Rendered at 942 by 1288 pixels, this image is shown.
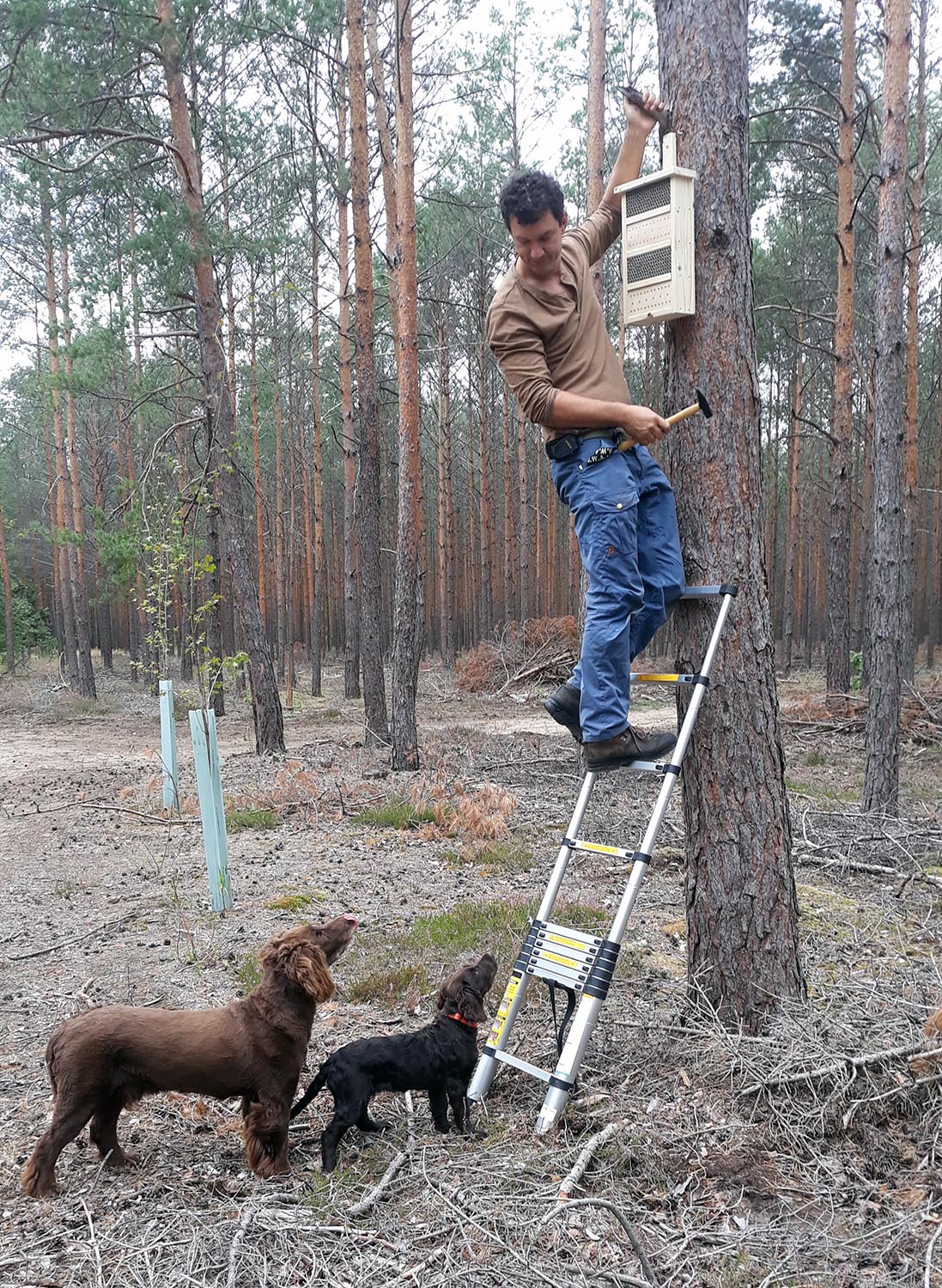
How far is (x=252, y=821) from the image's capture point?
9.81m

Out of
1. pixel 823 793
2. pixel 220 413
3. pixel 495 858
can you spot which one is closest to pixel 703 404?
pixel 495 858

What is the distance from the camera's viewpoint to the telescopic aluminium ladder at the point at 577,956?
3.43 metres

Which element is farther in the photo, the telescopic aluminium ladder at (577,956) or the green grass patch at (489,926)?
the green grass patch at (489,926)

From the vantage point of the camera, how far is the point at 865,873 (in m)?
7.04

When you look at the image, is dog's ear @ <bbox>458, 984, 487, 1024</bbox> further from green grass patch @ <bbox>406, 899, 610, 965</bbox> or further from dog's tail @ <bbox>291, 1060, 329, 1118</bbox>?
green grass patch @ <bbox>406, 899, 610, 965</bbox>

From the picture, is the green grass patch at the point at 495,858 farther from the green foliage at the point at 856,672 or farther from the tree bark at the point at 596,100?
the green foliage at the point at 856,672

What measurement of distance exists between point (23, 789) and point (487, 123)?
19156mm

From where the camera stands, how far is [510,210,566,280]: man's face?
375 centimetres

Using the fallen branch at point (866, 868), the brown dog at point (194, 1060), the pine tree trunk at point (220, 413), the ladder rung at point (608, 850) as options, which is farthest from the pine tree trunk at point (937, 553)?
the brown dog at point (194, 1060)

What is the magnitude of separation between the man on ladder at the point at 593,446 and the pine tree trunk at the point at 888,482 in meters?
5.83

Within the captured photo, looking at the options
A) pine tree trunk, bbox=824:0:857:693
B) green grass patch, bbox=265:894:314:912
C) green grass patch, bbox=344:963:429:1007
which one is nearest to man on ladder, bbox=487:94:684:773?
green grass patch, bbox=344:963:429:1007

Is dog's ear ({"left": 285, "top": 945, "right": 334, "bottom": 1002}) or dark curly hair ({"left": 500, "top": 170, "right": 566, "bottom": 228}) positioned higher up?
dark curly hair ({"left": 500, "top": 170, "right": 566, "bottom": 228})

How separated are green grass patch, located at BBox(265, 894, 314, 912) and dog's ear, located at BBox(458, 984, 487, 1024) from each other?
3.25 meters

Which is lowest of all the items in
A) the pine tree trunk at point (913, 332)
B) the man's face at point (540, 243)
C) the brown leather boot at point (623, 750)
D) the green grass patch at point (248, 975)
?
the green grass patch at point (248, 975)
